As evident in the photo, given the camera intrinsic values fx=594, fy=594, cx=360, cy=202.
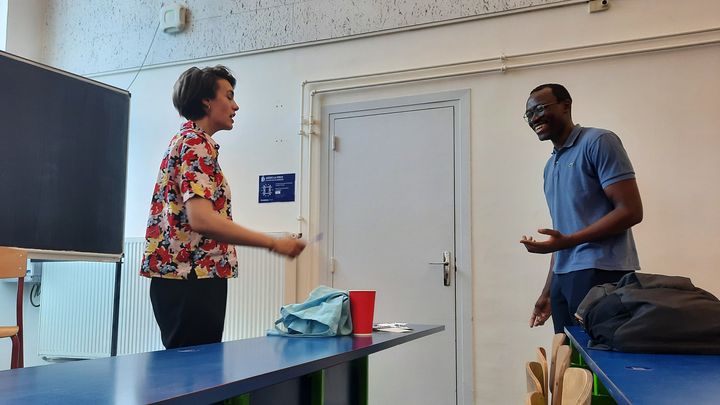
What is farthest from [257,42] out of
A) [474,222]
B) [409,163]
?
[474,222]

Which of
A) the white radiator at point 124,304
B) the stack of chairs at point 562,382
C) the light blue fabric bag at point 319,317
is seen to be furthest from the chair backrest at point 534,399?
the white radiator at point 124,304

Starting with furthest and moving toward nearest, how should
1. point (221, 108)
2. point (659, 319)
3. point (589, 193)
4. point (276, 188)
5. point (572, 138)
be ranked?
point (276, 188) → point (572, 138) → point (589, 193) → point (221, 108) → point (659, 319)

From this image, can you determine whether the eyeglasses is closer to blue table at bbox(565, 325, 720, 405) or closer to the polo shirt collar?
the polo shirt collar

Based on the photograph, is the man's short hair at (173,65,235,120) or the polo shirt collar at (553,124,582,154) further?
the polo shirt collar at (553,124,582,154)

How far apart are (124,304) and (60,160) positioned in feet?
3.38

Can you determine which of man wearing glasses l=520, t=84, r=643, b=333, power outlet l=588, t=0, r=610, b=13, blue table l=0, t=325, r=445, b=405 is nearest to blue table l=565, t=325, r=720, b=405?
blue table l=0, t=325, r=445, b=405

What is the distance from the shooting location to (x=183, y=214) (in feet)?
5.41

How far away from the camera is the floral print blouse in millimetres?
1620

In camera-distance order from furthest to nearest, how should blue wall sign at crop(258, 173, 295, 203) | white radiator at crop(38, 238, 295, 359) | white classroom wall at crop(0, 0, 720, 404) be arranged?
blue wall sign at crop(258, 173, 295, 203)
white radiator at crop(38, 238, 295, 359)
white classroom wall at crop(0, 0, 720, 404)

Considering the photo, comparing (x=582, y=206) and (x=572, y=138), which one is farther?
(x=572, y=138)

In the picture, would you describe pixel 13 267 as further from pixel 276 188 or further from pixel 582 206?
pixel 582 206

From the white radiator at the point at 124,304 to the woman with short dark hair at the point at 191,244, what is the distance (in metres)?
1.86

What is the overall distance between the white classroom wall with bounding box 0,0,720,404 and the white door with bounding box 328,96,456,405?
0.50 feet

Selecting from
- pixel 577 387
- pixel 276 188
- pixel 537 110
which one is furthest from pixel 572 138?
pixel 276 188
